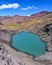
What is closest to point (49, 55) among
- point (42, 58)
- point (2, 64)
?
point (42, 58)

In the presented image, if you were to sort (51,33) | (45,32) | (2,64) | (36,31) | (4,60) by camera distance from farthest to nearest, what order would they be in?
(36,31) < (45,32) < (51,33) < (4,60) < (2,64)

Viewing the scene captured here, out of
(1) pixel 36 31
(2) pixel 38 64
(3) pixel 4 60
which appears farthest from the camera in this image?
(1) pixel 36 31

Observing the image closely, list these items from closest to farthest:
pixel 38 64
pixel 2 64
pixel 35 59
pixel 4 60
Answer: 1. pixel 2 64
2. pixel 4 60
3. pixel 38 64
4. pixel 35 59

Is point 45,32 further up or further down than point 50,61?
further up

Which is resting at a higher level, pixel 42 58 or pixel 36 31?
pixel 36 31

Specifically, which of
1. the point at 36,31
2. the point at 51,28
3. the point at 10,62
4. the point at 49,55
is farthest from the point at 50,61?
the point at 36,31

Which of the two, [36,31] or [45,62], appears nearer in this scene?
[45,62]

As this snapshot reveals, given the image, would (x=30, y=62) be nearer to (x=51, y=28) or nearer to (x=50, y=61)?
(x=50, y=61)

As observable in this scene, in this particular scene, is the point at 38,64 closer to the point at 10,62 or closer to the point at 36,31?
the point at 10,62

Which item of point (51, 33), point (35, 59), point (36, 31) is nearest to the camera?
point (35, 59)
